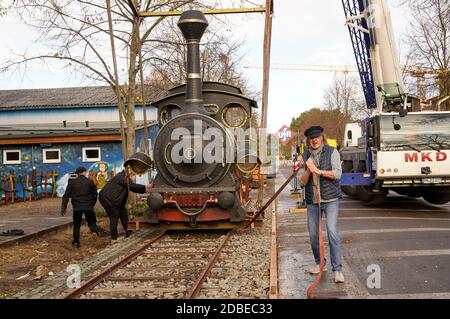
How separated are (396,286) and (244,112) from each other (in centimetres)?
629

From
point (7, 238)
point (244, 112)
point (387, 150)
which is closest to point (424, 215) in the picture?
point (387, 150)

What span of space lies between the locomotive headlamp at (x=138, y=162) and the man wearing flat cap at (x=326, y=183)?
201 inches

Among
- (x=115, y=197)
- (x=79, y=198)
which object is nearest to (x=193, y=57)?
(x=115, y=197)

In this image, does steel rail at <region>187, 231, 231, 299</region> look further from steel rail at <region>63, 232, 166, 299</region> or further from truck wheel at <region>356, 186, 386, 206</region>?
truck wheel at <region>356, 186, 386, 206</region>

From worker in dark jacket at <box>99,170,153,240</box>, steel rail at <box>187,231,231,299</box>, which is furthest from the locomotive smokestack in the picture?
steel rail at <box>187,231,231,299</box>

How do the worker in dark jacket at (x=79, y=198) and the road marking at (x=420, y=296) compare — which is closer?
the road marking at (x=420, y=296)

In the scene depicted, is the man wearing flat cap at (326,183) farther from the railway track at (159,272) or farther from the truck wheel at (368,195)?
the truck wheel at (368,195)

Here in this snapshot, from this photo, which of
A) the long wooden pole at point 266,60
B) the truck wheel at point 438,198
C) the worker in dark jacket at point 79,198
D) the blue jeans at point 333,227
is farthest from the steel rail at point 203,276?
the truck wheel at point 438,198

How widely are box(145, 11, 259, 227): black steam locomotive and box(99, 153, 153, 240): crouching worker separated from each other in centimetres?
A: 48

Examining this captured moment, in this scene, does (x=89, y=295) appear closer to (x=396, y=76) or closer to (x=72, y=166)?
(x=396, y=76)

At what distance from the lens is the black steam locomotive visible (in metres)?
9.78

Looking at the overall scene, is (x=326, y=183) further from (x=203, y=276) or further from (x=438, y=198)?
(x=438, y=198)

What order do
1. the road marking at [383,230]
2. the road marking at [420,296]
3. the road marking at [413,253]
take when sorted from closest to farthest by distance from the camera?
1. the road marking at [420,296]
2. the road marking at [413,253]
3. the road marking at [383,230]

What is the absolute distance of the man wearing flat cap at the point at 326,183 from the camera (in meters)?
5.99
